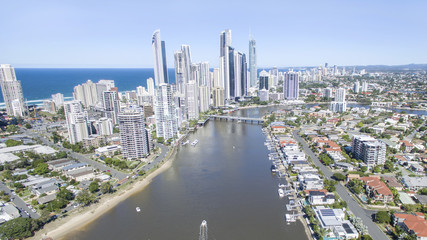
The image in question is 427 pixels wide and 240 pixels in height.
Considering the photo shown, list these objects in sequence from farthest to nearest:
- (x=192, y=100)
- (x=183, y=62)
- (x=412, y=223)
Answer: (x=183, y=62) → (x=192, y=100) → (x=412, y=223)

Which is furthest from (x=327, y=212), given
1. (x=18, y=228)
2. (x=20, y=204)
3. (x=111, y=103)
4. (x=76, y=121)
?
(x=111, y=103)

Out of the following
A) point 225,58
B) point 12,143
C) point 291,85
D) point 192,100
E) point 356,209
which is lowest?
point 356,209

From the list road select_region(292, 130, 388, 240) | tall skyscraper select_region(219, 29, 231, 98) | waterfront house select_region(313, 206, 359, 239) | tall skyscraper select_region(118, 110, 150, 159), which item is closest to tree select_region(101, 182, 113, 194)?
tall skyscraper select_region(118, 110, 150, 159)

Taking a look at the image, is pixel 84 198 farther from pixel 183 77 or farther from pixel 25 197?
pixel 183 77

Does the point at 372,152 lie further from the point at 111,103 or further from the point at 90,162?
the point at 111,103

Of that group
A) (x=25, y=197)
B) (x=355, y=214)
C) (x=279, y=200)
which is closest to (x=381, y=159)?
(x=355, y=214)

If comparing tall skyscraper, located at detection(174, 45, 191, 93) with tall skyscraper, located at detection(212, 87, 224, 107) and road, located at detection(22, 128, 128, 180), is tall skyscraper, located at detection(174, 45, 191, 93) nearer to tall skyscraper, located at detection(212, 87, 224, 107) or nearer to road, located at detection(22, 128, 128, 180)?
tall skyscraper, located at detection(212, 87, 224, 107)

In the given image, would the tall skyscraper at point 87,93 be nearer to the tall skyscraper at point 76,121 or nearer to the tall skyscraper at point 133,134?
the tall skyscraper at point 76,121

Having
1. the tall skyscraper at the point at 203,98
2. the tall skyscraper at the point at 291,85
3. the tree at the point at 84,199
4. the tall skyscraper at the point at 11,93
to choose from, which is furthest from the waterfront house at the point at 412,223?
the tall skyscraper at the point at 11,93
